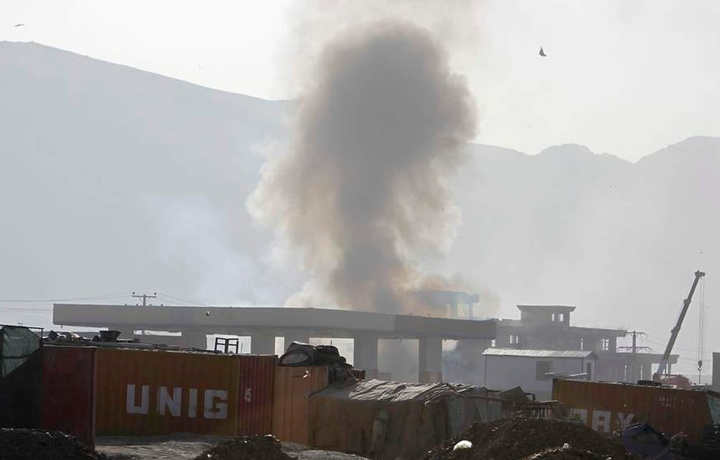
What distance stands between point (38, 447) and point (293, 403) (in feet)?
50.8

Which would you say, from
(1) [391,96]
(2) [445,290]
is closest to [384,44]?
(1) [391,96]

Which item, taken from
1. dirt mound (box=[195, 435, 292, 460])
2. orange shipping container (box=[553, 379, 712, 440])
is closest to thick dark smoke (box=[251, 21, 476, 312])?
orange shipping container (box=[553, 379, 712, 440])

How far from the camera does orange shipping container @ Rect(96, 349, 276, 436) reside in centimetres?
3472

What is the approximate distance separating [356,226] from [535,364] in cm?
2195

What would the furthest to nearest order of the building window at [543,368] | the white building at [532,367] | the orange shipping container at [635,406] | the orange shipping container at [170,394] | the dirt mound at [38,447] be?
the white building at [532,367]
the building window at [543,368]
the orange shipping container at [635,406]
the orange shipping container at [170,394]
the dirt mound at [38,447]

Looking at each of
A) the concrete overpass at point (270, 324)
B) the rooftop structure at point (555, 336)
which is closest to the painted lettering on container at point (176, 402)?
the concrete overpass at point (270, 324)

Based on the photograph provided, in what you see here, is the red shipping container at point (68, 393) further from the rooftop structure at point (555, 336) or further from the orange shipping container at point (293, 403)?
the rooftop structure at point (555, 336)

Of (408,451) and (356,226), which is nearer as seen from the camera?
(408,451)

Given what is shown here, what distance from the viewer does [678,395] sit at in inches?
1441

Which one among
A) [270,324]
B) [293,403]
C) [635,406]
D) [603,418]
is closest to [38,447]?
[293,403]

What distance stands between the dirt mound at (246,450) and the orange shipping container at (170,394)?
10985 mm

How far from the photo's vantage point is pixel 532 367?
103 meters

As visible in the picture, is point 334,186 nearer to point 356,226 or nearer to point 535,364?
point 356,226

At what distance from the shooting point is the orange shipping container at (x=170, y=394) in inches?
1367
